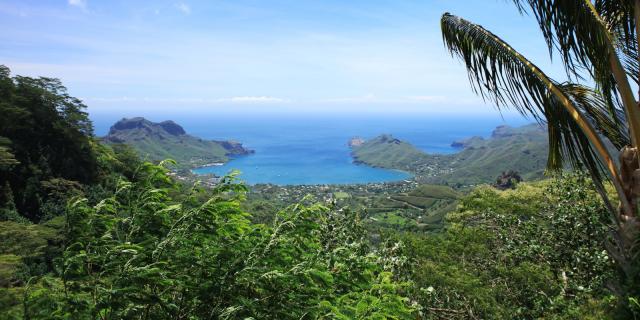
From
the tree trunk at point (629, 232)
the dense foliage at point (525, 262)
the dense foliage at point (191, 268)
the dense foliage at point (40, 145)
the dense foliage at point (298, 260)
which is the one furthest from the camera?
the dense foliage at point (40, 145)

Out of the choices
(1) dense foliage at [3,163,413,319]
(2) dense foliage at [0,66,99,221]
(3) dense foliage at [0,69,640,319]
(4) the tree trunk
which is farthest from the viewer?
(2) dense foliage at [0,66,99,221]

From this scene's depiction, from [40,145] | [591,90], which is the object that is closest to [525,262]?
[591,90]

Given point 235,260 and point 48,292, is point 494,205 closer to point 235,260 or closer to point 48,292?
point 235,260

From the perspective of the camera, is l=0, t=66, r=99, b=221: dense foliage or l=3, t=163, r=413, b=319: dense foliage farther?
l=0, t=66, r=99, b=221: dense foliage

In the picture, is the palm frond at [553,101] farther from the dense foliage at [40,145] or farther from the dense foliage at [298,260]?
the dense foliage at [40,145]

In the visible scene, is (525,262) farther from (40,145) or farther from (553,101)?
(40,145)

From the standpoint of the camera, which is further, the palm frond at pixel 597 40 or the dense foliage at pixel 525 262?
the dense foliage at pixel 525 262

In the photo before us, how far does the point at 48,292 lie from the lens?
330 cm

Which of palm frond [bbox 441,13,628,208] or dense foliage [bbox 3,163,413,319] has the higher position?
palm frond [bbox 441,13,628,208]

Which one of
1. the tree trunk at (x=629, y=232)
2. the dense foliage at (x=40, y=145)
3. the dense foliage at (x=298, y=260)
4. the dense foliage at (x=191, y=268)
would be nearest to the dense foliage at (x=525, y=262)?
the dense foliage at (x=298, y=260)

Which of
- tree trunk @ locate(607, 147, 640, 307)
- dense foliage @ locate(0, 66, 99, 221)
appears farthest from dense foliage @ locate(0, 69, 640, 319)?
dense foliage @ locate(0, 66, 99, 221)

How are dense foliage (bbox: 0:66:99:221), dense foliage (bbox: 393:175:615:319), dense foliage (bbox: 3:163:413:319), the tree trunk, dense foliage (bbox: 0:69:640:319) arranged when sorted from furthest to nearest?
dense foliage (bbox: 0:66:99:221) < dense foliage (bbox: 393:175:615:319) < the tree trunk < dense foliage (bbox: 0:69:640:319) < dense foliage (bbox: 3:163:413:319)

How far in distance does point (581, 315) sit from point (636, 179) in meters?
4.86

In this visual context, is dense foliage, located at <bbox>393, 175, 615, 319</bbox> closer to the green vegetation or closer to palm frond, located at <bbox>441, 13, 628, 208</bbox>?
the green vegetation
